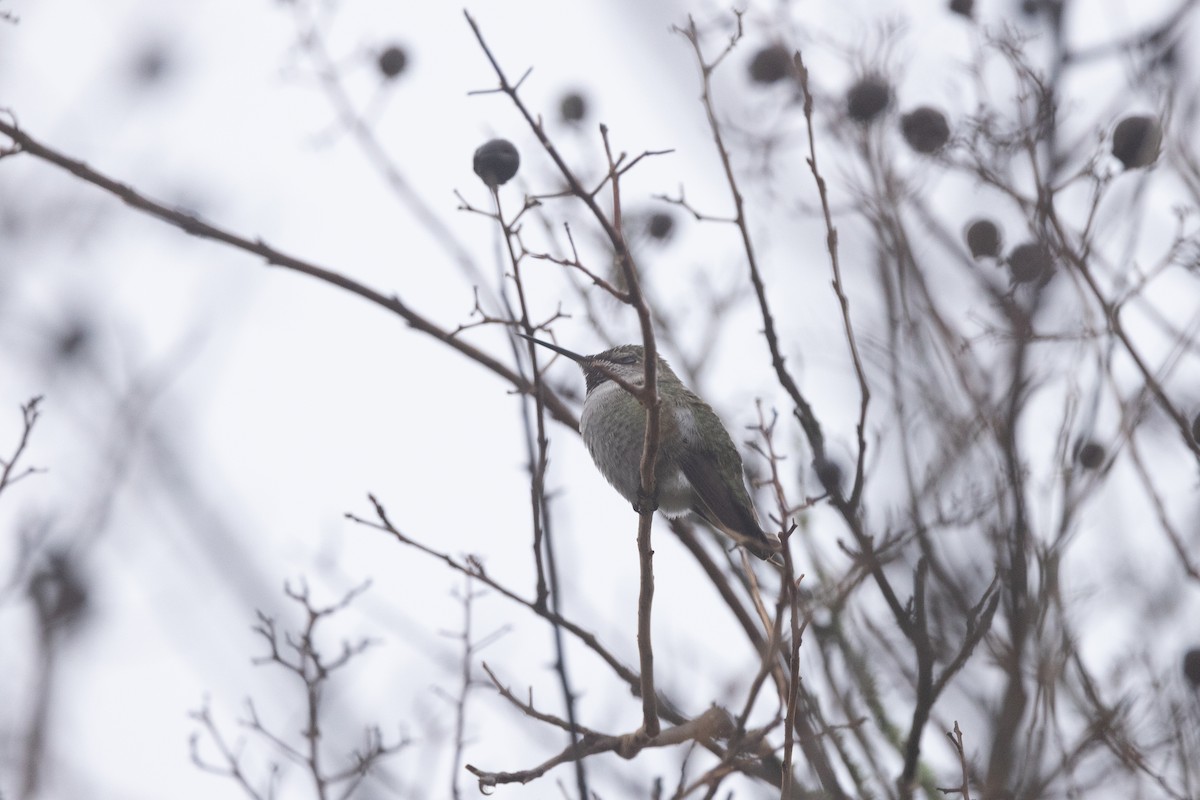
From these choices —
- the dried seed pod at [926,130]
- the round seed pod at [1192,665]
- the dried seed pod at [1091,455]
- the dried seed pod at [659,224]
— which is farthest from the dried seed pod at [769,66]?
the round seed pod at [1192,665]

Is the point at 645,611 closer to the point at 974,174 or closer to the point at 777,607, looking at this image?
the point at 777,607

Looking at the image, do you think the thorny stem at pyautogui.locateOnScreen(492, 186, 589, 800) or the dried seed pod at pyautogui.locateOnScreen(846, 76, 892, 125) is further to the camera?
the dried seed pod at pyautogui.locateOnScreen(846, 76, 892, 125)

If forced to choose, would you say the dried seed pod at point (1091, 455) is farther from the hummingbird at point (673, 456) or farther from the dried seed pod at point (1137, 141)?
the hummingbird at point (673, 456)

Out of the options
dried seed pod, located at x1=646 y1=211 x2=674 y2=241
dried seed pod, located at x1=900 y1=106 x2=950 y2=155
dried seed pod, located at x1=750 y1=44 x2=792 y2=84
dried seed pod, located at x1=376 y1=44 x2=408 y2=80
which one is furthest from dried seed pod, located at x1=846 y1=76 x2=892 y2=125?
dried seed pod, located at x1=376 y1=44 x2=408 y2=80

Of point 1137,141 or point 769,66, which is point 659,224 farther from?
point 1137,141

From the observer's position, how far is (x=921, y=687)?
424 cm

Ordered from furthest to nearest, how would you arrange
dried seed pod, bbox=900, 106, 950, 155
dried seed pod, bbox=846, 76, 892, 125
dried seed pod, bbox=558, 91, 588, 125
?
dried seed pod, bbox=558, 91, 588, 125 < dried seed pod, bbox=846, 76, 892, 125 < dried seed pod, bbox=900, 106, 950, 155

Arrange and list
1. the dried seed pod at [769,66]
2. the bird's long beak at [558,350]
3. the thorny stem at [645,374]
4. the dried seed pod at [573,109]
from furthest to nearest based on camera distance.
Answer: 1. the dried seed pod at [573,109]
2. the dried seed pod at [769,66]
3. the bird's long beak at [558,350]
4. the thorny stem at [645,374]

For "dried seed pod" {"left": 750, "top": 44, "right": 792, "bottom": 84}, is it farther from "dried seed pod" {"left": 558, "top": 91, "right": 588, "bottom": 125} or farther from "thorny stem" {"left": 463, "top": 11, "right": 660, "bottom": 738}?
"thorny stem" {"left": 463, "top": 11, "right": 660, "bottom": 738}

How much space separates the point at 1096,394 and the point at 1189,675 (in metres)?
1.47

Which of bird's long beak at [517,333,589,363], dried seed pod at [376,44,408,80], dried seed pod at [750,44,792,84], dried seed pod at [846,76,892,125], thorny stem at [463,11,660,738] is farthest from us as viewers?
dried seed pod at [376,44,408,80]

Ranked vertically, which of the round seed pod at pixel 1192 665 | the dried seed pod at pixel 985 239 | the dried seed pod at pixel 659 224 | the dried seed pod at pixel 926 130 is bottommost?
the round seed pod at pixel 1192 665

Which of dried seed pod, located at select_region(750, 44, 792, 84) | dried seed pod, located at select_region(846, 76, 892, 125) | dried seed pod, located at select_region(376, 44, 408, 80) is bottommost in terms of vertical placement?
dried seed pod, located at select_region(846, 76, 892, 125)

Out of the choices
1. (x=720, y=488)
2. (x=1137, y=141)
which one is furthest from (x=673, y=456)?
(x=1137, y=141)
